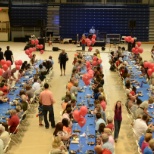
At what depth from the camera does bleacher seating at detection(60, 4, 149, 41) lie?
39812mm

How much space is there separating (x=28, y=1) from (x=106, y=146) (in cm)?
3298

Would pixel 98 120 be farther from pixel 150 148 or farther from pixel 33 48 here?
pixel 33 48

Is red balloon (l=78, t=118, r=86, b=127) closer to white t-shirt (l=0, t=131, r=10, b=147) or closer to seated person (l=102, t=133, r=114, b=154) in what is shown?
seated person (l=102, t=133, r=114, b=154)

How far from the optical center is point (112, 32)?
40.2 metres

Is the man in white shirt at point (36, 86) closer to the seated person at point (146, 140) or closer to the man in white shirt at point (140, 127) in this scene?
the man in white shirt at point (140, 127)

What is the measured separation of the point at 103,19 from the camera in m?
40.0

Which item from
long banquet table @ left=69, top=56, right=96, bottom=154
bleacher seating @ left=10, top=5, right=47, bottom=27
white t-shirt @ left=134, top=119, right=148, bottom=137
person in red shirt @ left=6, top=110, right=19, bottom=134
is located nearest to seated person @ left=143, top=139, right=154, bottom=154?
long banquet table @ left=69, top=56, right=96, bottom=154

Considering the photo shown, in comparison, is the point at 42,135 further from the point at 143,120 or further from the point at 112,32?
the point at 112,32

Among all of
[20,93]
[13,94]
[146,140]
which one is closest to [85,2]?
[13,94]

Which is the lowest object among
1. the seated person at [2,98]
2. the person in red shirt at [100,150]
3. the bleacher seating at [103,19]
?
the person in red shirt at [100,150]

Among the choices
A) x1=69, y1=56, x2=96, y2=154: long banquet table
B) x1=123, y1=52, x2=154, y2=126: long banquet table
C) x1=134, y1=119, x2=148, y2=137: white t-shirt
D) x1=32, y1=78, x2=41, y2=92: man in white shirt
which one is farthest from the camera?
x1=32, y1=78, x2=41, y2=92: man in white shirt

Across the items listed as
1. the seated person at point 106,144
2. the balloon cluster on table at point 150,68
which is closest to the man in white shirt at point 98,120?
the seated person at point 106,144

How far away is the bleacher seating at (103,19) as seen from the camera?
39.8 metres

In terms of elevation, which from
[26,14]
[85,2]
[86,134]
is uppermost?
[85,2]
